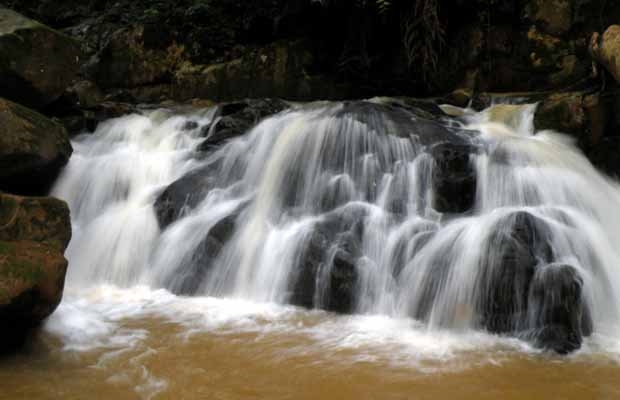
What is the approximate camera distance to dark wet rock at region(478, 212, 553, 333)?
3711 millimetres

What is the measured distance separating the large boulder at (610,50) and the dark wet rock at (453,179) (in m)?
1.70

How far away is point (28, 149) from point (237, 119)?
8.66 feet

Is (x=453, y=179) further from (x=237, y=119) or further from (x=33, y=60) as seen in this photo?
(x=33, y=60)

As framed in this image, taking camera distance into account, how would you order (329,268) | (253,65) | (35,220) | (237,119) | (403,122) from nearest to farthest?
(35,220), (329,268), (403,122), (237,119), (253,65)

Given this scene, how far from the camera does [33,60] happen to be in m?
6.53

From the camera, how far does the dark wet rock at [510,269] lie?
12.2 ft

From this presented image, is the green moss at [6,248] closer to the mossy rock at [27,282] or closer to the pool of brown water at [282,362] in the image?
the mossy rock at [27,282]

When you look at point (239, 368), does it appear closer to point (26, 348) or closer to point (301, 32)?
point (26, 348)

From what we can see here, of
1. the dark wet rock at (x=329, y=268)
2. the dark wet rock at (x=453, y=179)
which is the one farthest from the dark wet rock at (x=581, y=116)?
the dark wet rock at (x=329, y=268)

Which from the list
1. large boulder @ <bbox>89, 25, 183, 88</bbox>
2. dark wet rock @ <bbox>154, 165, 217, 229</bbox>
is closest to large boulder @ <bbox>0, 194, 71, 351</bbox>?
dark wet rock @ <bbox>154, 165, 217, 229</bbox>

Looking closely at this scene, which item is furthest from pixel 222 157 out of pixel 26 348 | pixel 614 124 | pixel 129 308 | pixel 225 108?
pixel 614 124

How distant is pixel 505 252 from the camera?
3.89 meters

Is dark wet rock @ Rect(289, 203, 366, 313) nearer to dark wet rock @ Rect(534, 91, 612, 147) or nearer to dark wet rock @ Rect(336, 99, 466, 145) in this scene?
dark wet rock @ Rect(336, 99, 466, 145)

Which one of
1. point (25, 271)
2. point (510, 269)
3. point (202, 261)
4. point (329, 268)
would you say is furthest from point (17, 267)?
point (510, 269)
